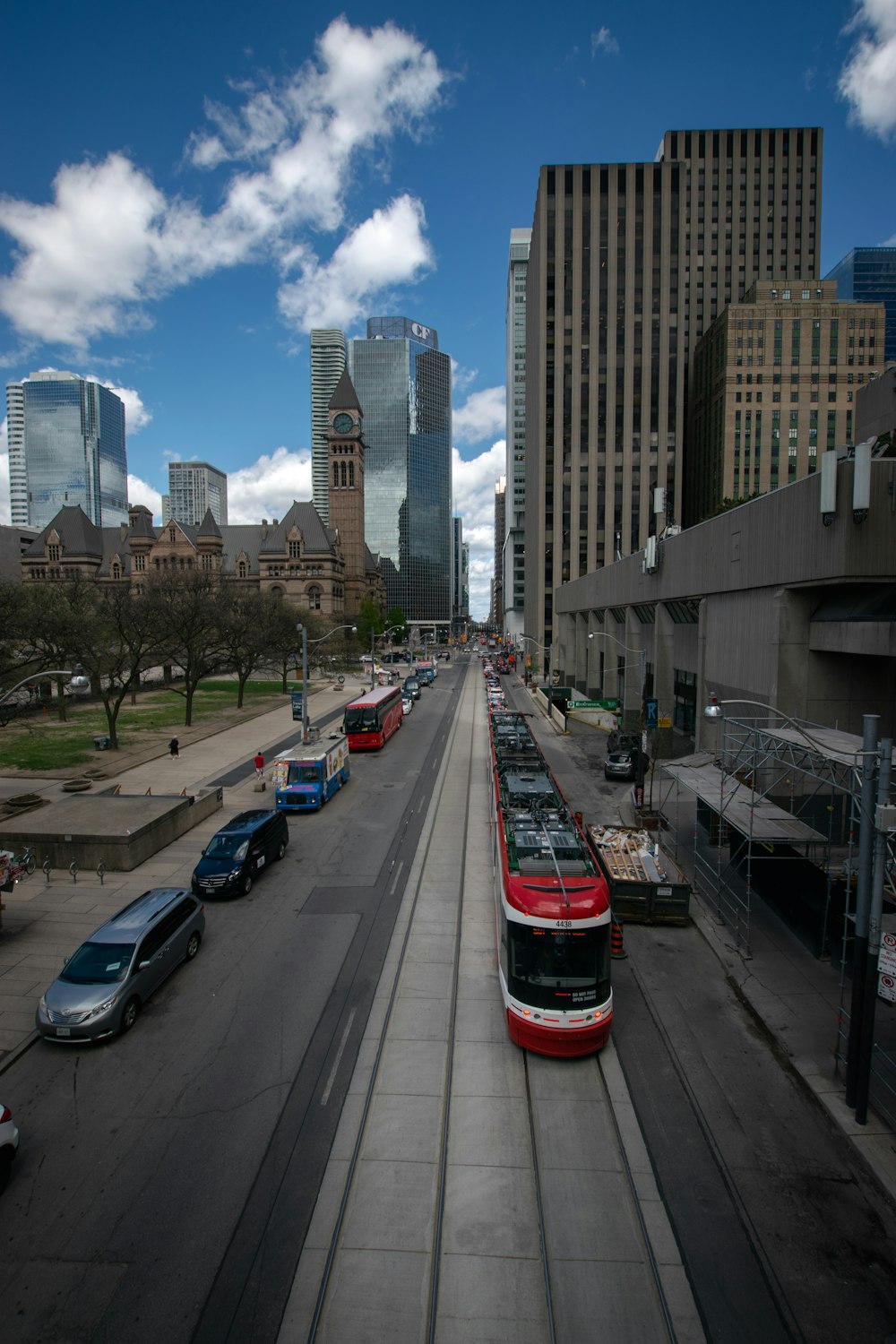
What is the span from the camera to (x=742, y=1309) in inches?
271

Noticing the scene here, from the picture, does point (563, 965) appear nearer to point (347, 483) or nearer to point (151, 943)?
point (151, 943)

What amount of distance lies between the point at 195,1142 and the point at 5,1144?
2.32 meters

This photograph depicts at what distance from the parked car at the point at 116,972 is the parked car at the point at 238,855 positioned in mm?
3356

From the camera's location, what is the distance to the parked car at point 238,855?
1767 cm

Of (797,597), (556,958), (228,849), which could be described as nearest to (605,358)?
(797,597)

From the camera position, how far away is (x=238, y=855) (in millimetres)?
18094

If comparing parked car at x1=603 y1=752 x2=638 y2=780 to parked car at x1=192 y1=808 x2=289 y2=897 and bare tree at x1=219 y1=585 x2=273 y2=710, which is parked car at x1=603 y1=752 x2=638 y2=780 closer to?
parked car at x1=192 y1=808 x2=289 y2=897

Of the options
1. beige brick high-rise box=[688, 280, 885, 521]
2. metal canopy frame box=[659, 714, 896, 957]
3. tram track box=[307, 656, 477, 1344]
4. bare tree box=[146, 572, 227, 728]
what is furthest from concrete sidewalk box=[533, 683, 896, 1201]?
beige brick high-rise box=[688, 280, 885, 521]

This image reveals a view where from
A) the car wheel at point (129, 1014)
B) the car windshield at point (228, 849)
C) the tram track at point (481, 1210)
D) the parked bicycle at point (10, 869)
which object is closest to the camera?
the tram track at point (481, 1210)

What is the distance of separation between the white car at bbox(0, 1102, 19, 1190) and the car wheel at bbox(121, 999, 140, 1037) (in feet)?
10.2

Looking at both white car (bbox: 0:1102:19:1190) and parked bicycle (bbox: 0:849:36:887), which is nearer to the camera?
white car (bbox: 0:1102:19:1190)

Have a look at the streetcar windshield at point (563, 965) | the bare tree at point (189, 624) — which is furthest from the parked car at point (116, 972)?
the bare tree at point (189, 624)

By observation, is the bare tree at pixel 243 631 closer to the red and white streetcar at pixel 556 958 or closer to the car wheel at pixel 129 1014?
the car wheel at pixel 129 1014

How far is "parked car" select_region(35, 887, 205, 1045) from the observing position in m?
11.3
